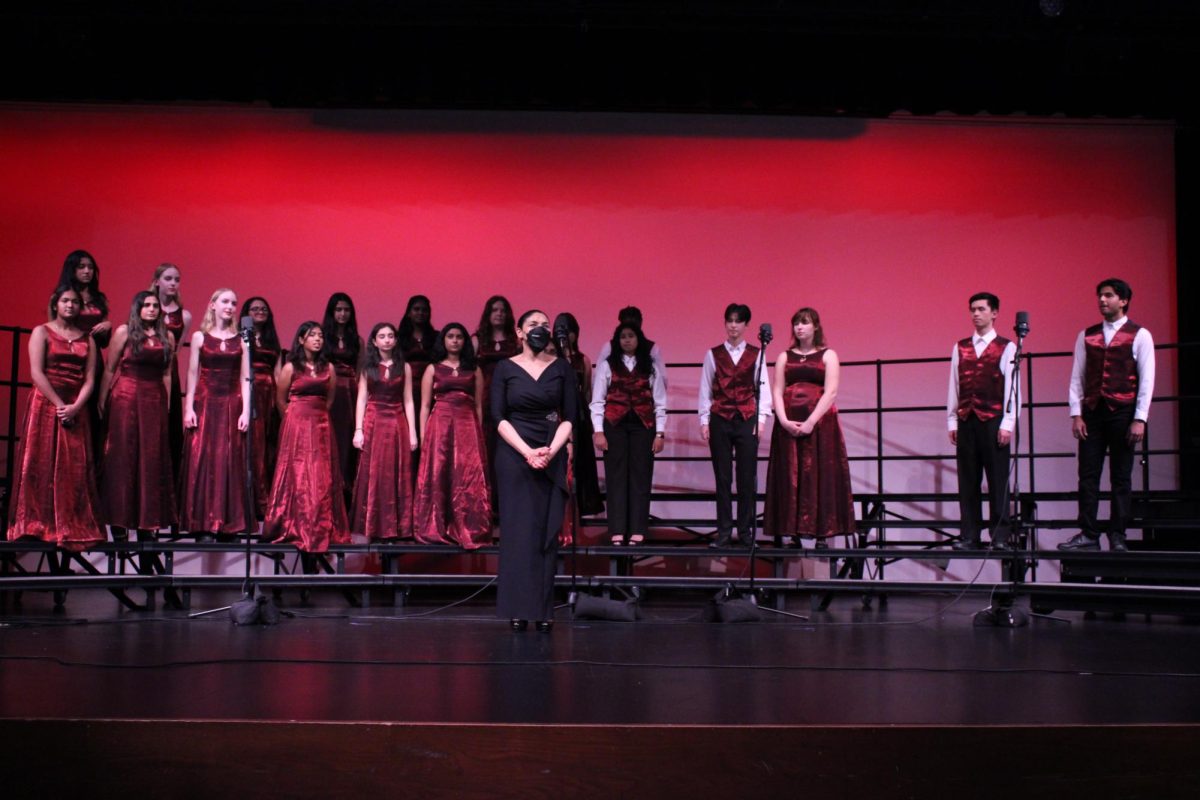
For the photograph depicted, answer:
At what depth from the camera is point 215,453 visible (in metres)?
5.93

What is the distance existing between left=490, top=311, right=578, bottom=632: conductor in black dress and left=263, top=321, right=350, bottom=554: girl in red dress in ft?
4.86

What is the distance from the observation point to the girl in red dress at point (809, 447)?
6234 mm

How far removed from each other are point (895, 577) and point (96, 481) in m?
5.17

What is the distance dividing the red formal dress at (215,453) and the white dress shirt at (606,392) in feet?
6.55

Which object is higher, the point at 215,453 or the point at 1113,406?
the point at 1113,406

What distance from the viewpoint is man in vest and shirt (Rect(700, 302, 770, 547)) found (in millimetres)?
6199

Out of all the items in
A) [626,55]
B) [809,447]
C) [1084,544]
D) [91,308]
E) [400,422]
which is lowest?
[1084,544]

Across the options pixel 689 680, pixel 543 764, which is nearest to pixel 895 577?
pixel 689 680

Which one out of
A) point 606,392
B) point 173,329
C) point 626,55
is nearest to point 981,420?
point 606,392

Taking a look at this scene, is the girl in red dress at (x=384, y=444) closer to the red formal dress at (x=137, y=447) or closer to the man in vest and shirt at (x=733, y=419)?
the red formal dress at (x=137, y=447)

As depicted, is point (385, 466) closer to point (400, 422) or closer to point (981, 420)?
point (400, 422)

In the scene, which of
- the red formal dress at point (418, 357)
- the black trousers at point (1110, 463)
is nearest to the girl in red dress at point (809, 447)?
the black trousers at point (1110, 463)

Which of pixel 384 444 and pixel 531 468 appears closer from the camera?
pixel 531 468

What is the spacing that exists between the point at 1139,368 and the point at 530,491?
3314 mm
